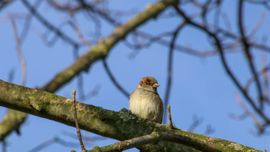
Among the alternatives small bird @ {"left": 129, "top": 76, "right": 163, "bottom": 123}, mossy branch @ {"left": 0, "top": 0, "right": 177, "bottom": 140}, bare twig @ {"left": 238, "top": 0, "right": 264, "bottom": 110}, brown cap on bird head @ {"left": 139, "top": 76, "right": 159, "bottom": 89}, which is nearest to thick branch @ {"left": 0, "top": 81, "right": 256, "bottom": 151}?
small bird @ {"left": 129, "top": 76, "right": 163, "bottom": 123}

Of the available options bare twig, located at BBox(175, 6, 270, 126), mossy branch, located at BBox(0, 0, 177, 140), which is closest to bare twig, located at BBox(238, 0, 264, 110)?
bare twig, located at BBox(175, 6, 270, 126)

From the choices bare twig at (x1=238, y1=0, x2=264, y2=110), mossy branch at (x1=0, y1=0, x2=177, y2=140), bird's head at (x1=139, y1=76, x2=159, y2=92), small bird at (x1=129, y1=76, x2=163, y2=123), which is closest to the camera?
small bird at (x1=129, y1=76, x2=163, y2=123)

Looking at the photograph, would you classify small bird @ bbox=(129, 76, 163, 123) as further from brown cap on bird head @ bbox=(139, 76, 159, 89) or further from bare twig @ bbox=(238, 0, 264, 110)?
bare twig @ bbox=(238, 0, 264, 110)

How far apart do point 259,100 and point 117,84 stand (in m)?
1.88

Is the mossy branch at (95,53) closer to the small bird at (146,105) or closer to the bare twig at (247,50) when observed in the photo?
the bare twig at (247,50)

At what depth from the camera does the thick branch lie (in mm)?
3631

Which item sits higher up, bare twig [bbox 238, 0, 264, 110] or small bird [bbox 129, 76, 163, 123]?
bare twig [bbox 238, 0, 264, 110]

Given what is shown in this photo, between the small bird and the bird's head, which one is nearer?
the small bird

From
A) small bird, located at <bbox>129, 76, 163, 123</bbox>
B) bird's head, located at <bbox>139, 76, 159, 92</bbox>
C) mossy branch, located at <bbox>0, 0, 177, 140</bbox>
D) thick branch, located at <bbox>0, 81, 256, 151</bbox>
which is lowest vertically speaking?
thick branch, located at <bbox>0, 81, 256, 151</bbox>

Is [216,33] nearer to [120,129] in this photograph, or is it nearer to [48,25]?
[48,25]

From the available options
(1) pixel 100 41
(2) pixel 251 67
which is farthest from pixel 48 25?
(2) pixel 251 67

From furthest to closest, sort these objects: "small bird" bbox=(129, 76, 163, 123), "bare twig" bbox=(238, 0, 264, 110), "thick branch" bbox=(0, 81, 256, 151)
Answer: "bare twig" bbox=(238, 0, 264, 110) < "small bird" bbox=(129, 76, 163, 123) < "thick branch" bbox=(0, 81, 256, 151)

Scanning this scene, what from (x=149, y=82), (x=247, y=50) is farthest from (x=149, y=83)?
(x=247, y=50)

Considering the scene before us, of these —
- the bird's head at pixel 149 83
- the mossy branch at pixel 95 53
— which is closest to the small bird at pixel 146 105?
the bird's head at pixel 149 83
